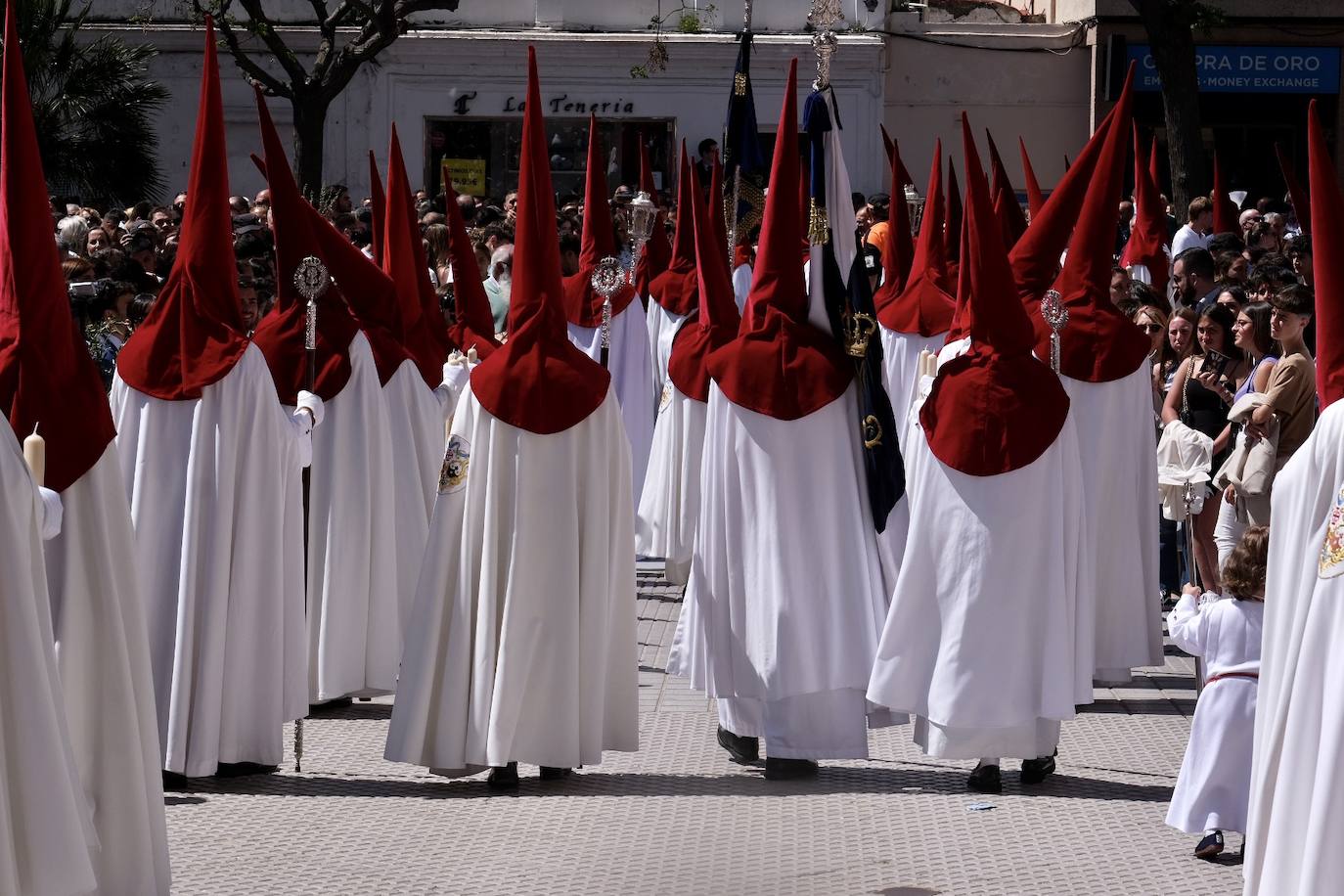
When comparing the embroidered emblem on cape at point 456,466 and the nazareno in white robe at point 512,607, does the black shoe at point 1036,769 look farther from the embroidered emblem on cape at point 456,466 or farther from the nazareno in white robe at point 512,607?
the embroidered emblem on cape at point 456,466

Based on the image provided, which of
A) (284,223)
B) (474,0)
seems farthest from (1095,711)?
(474,0)

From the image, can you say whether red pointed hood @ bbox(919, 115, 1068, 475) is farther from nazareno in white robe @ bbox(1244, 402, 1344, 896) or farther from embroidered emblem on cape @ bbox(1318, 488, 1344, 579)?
embroidered emblem on cape @ bbox(1318, 488, 1344, 579)

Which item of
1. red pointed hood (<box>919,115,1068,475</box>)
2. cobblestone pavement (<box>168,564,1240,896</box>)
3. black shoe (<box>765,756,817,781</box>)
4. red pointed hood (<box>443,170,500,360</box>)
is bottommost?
cobblestone pavement (<box>168,564,1240,896</box>)

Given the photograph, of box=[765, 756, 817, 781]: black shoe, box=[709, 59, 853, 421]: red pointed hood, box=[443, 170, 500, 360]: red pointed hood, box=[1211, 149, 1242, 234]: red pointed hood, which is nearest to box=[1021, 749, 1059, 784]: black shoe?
box=[765, 756, 817, 781]: black shoe

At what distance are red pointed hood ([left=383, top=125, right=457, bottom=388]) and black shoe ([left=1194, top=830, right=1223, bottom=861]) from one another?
4.49 meters

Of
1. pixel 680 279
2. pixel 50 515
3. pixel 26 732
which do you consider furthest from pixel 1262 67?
pixel 26 732

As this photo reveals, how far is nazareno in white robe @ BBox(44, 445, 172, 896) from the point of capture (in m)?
5.82

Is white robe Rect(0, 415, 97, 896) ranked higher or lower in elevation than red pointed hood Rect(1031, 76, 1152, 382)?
lower

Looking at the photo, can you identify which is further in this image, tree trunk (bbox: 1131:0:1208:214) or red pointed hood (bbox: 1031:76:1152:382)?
tree trunk (bbox: 1131:0:1208:214)

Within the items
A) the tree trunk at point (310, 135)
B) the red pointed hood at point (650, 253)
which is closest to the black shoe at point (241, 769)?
the red pointed hood at point (650, 253)

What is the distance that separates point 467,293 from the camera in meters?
9.90

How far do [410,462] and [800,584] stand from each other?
7.82 ft

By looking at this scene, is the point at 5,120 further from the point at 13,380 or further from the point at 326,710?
the point at 326,710

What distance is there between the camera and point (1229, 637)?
262 inches
